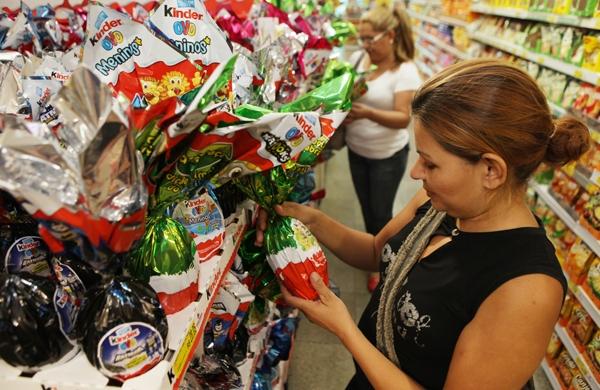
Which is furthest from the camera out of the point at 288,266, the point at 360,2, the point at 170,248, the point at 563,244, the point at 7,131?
the point at 360,2

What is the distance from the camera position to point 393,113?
8.04 feet

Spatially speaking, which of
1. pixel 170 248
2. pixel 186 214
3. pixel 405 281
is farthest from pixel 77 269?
pixel 405 281

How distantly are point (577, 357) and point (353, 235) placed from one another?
149 cm

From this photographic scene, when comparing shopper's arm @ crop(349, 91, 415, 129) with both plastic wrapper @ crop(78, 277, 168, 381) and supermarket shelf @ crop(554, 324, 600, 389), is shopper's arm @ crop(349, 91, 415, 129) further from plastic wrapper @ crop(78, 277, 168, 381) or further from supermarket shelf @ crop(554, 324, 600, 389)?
plastic wrapper @ crop(78, 277, 168, 381)

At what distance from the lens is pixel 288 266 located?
40.7 inches

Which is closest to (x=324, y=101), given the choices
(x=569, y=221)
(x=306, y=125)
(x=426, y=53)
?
(x=306, y=125)

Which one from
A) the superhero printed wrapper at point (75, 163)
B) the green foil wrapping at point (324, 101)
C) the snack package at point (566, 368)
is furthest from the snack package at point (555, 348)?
the superhero printed wrapper at point (75, 163)

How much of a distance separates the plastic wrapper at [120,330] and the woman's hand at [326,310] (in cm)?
47

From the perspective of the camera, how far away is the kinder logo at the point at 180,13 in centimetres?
91

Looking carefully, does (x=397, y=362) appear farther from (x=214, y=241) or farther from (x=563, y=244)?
(x=563, y=244)

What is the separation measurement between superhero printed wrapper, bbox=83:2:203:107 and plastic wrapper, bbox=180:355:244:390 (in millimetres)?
703

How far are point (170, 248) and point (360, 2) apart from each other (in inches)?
A: 325

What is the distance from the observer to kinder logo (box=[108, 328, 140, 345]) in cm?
59

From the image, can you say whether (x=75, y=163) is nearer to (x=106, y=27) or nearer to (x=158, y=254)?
(x=158, y=254)
